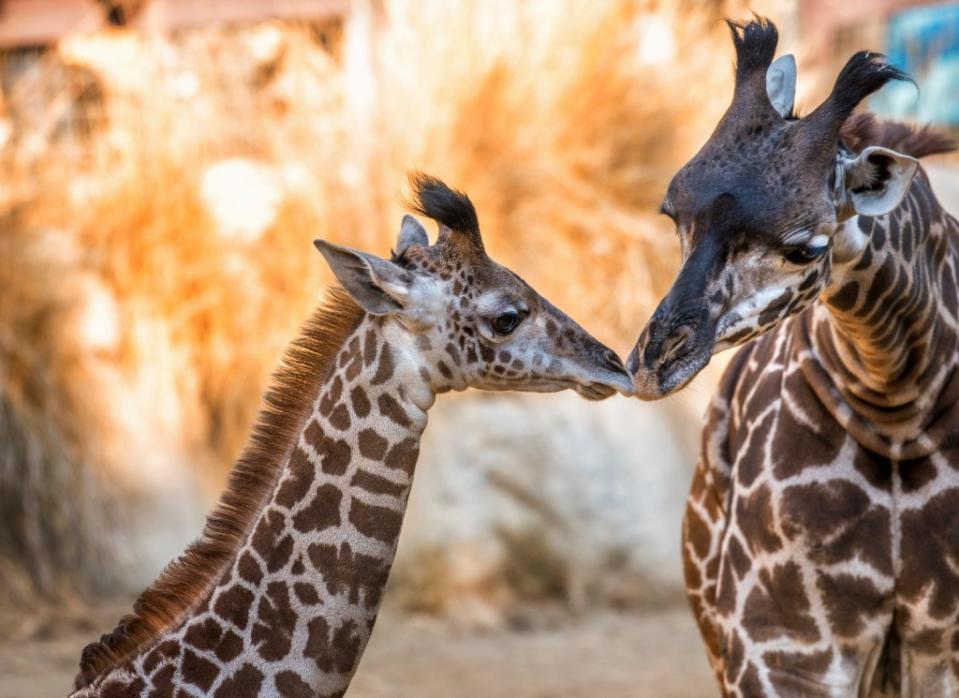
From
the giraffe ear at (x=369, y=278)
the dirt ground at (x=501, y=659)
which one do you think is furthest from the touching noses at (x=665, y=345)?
the dirt ground at (x=501, y=659)

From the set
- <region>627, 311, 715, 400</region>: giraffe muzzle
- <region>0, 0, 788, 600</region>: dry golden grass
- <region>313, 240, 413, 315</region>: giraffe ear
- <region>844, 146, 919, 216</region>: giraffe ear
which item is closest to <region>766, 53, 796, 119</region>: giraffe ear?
<region>844, 146, 919, 216</region>: giraffe ear

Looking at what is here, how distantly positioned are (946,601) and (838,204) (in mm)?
1155

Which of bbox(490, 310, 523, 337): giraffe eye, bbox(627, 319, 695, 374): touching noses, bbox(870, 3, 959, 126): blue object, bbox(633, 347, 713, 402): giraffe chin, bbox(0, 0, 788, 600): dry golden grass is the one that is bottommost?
bbox(633, 347, 713, 402): giraffe chin

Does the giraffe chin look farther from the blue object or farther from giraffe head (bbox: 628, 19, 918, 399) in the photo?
the blue object

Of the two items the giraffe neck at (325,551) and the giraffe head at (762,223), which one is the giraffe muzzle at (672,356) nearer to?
the giraffe head at (762,223)

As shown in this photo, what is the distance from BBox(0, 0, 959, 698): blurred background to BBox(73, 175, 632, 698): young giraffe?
13.3 ft

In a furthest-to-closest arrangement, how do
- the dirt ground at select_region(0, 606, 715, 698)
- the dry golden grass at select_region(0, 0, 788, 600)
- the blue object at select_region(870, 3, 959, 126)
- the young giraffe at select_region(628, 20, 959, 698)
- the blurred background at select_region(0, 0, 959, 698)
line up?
the blue object at select_region(870, 3, 959, 126)
the dry golden grass at select_region(0, 0, 788, 600)
the blurred background at select_region(0, 0, 959, 698)
the dirt ground at select_region(0, 606, 715, 698)
the young giraffe at select_region(628, 20, 959, 698)

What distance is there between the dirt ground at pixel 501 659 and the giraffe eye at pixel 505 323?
3.96m

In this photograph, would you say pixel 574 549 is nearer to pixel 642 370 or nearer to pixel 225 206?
pixel 225 206

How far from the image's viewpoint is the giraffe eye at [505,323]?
391cm

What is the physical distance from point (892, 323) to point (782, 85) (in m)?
0.77

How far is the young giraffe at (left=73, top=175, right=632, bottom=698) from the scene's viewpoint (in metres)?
3.79

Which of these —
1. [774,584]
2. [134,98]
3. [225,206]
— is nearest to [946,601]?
[774,584]

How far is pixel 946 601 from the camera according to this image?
3973 millimetres
